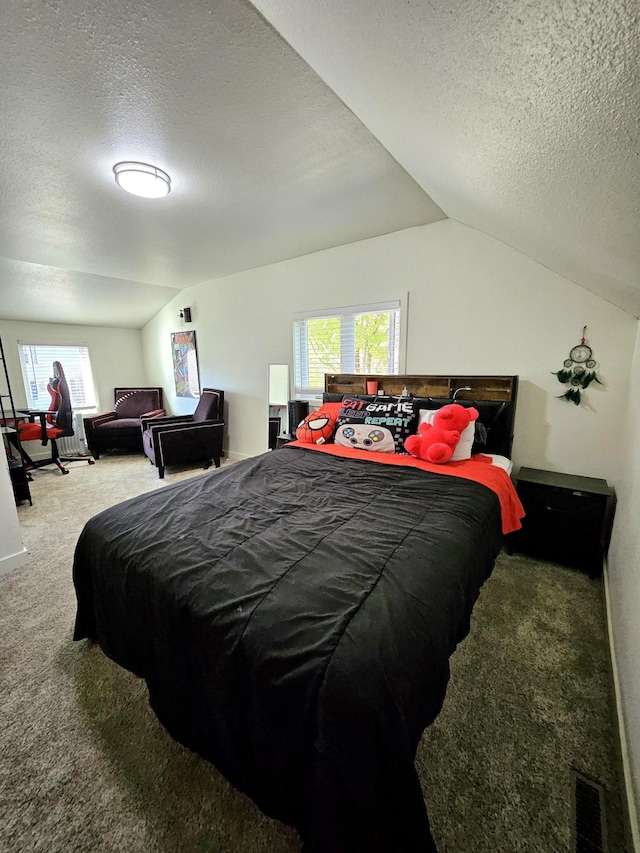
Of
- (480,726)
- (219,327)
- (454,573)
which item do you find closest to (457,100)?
(454,573)

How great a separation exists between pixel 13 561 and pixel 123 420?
333 cm

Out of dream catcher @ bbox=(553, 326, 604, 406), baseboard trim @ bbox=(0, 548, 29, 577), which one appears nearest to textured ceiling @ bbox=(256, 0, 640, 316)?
dream catcher @ bbox=(553, 326, 604, 406)

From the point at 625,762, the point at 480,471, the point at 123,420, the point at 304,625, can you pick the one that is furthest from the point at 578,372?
the point at 123,420

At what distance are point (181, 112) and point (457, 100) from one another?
1.39m

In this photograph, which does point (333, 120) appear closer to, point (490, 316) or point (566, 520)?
point (490, 316)

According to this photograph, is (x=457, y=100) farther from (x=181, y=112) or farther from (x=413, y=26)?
(x=181, y=112)

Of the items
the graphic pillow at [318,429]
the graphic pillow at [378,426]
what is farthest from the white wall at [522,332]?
the graphic pillow at [318,429]

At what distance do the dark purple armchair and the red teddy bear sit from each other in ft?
9.44

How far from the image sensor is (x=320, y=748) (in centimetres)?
72

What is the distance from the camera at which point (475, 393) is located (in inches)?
107

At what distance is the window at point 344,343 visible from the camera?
3.17m

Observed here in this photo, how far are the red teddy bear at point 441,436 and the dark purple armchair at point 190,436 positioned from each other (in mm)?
2878

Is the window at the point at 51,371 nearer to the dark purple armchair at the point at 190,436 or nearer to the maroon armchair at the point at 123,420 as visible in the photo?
the maroon armchair at the point at 123,420

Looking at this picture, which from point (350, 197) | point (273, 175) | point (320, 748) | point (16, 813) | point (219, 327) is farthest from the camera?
point (219, 327)
